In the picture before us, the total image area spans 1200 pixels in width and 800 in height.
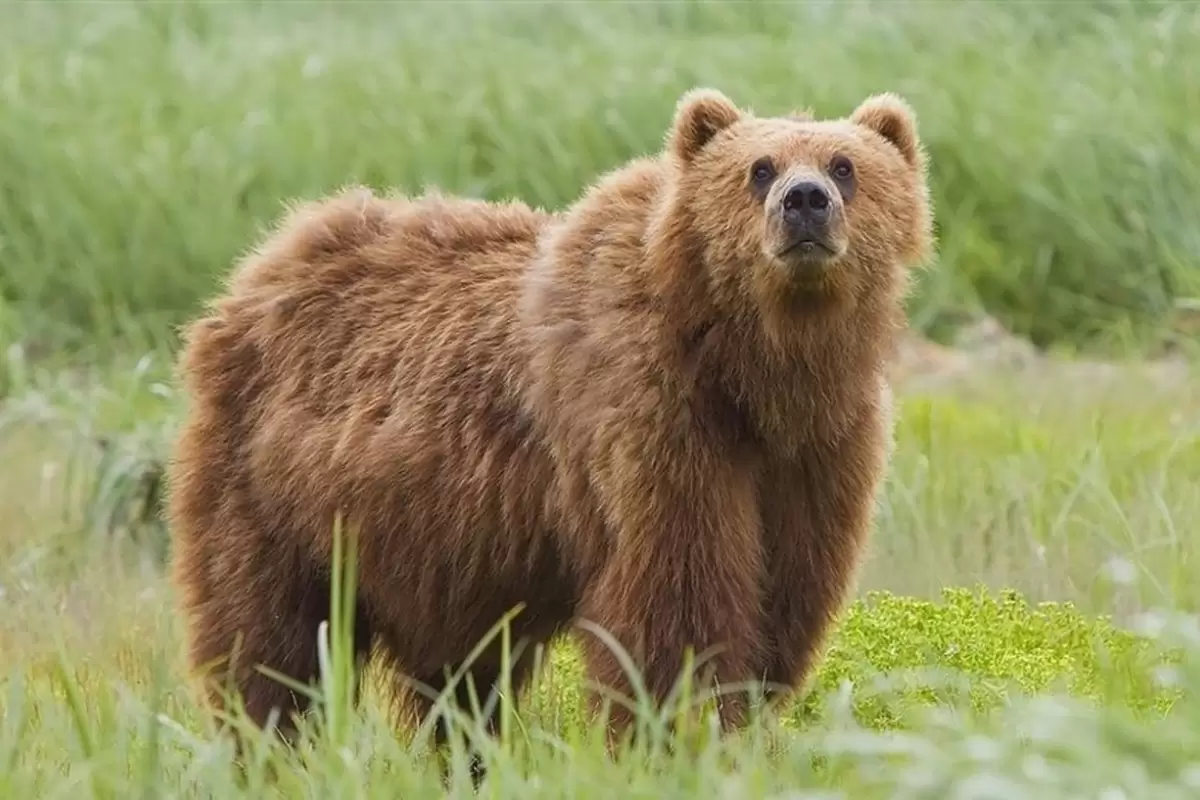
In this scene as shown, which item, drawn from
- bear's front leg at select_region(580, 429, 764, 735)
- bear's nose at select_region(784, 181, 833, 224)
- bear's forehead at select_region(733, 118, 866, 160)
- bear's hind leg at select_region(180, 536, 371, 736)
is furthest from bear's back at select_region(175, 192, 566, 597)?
bear's nose at select_region(784, 181, 833, 224)

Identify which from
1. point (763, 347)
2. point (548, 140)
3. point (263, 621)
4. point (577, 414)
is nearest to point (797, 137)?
point (763, 347)

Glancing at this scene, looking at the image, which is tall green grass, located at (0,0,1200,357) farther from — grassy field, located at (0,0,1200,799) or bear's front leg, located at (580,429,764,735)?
bear's front leg, located at (580,429,764,735)

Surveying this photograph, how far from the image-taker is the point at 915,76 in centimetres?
1080

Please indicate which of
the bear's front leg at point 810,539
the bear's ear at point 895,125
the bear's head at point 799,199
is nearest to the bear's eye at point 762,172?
the bear's head at point 799,199

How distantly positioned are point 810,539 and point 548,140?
6.01 meters

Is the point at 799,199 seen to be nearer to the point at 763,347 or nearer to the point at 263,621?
the point at 763,347

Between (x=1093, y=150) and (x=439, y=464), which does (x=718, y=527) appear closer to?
(x=439, y=464)

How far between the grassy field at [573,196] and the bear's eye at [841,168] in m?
0.95

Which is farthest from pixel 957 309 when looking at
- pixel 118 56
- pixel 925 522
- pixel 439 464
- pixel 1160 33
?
pixel 439 464

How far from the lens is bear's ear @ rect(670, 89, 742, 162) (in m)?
4.49

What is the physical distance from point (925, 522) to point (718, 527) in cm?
231

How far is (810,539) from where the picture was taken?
4367mm

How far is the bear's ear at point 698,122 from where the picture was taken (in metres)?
4.49

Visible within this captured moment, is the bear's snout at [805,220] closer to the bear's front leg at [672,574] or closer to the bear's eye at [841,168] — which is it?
the bear's eye at [841,168]
